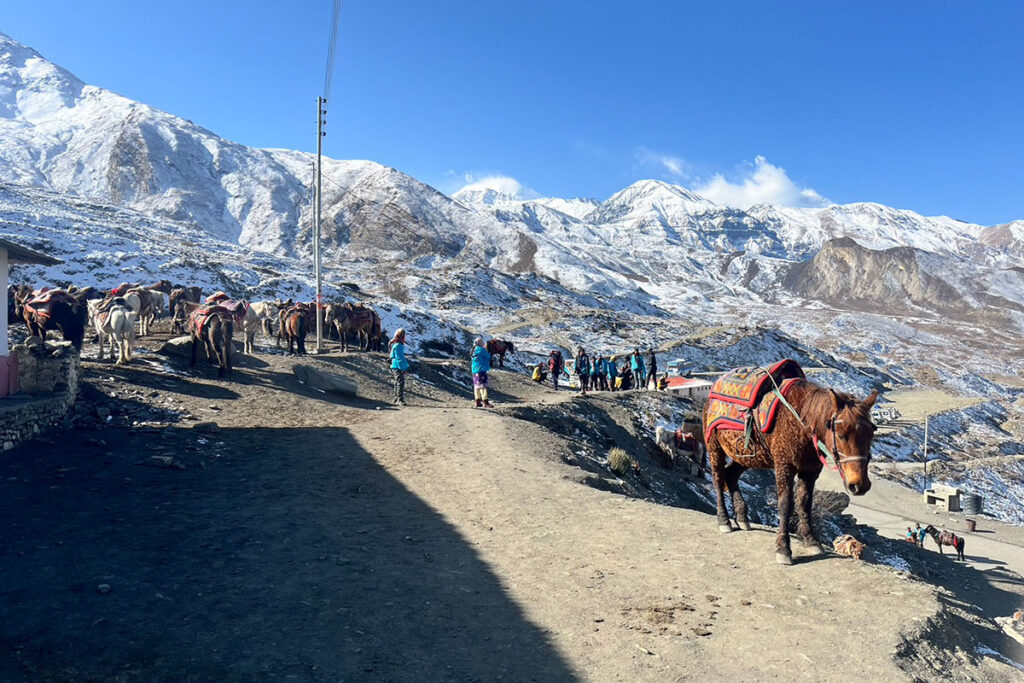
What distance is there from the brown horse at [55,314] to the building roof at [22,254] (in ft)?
12.3

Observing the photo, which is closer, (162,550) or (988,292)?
(162,550)

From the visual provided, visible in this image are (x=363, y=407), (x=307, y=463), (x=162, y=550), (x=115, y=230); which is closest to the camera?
(x=162, y=550)

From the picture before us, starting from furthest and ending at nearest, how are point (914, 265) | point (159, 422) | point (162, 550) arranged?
point (914, 265) → point (159, 422) → point (162, 550)

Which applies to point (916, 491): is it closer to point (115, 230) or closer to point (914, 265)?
point (115, 230)

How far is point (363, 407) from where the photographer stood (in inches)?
678

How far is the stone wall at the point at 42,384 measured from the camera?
419 inches

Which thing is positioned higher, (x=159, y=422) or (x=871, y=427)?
(x=871, y=427)

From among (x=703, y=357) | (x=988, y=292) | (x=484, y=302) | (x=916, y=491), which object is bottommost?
(x=916, y=491)

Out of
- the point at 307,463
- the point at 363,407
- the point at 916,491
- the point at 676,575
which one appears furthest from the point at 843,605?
the point at 916,491

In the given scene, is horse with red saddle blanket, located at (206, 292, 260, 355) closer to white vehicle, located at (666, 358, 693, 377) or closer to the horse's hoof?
the horse's hoof

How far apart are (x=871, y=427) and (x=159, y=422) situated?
1304cm

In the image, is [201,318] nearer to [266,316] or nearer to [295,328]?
[295,328]

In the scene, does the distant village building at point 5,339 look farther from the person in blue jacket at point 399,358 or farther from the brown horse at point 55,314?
the person in blue jacket at point 399,358

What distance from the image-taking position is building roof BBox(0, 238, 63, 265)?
11.7 m
